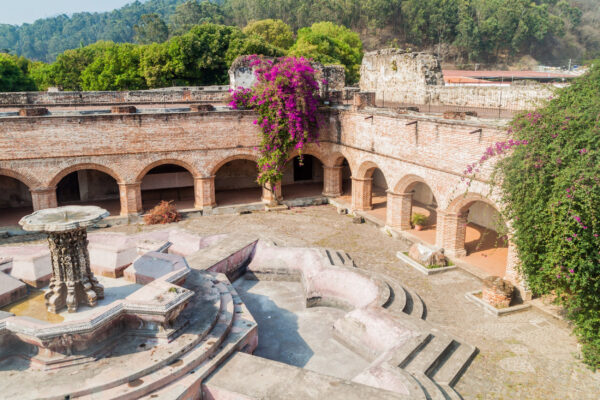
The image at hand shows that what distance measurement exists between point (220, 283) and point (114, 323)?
2945mm

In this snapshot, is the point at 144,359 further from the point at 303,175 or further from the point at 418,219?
the point at 303,175

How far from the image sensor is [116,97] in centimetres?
2227

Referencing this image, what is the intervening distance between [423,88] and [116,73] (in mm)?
32523

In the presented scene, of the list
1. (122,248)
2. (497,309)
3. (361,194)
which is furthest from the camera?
(361,194)

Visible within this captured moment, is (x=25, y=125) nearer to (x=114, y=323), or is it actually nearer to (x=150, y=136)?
(x=150, y=136)

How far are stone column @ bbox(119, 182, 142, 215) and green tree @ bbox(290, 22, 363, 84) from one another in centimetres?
2853

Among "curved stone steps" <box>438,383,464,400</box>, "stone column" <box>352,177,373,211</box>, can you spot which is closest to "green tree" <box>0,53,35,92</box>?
"stone column" <box>352,177,373,211</box>

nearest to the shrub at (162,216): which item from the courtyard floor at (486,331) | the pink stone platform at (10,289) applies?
the courtyard floor at (486,331)

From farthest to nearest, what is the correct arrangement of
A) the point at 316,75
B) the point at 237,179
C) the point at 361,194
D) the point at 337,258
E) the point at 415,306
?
the point at 237,179 → the point at 316,75 → the point at 361,194 → the point at 337,258 → the point at 415,306

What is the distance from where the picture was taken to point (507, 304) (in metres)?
10.3

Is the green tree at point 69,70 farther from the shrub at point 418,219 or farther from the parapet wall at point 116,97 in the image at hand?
the shrub at point 418,219

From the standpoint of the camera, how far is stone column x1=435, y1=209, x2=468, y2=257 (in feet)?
43.0

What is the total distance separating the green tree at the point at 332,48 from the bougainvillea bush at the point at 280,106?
995 inches

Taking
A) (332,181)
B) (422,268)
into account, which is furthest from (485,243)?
Result: (332,181)
